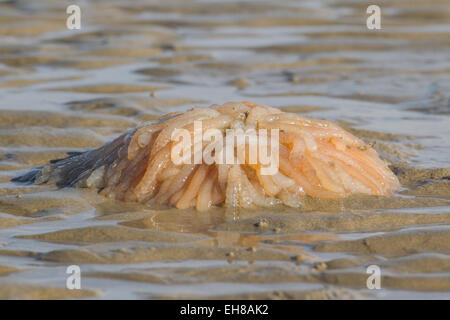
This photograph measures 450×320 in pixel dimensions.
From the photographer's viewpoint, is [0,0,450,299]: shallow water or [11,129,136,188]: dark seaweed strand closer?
[0,0,450,299]: shallow water

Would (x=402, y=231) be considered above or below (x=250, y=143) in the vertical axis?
below

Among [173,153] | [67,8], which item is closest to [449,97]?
[173,153]

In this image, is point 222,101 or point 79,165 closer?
point 79,165

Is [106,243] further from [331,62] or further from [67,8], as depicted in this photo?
[67,8]

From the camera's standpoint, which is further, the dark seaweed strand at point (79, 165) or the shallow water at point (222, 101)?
the dark seaweed strand at point (79, 165)

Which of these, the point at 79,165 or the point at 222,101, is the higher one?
the point at 222,101

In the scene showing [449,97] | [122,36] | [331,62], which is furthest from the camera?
[122,36]
